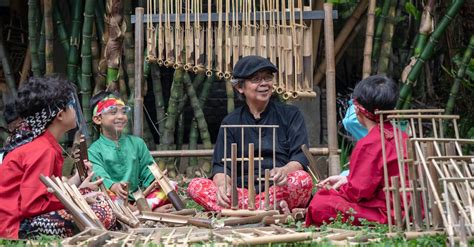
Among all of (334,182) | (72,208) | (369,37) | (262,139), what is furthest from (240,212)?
(369,37)

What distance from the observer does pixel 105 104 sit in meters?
7.62

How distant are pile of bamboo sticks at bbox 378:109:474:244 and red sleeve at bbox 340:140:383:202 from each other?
143mm

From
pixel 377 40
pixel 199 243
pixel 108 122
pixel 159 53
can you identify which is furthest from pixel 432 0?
pixel 199 243

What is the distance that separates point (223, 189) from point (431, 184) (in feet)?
6.24

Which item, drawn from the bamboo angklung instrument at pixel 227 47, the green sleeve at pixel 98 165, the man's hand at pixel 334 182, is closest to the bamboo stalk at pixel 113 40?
the bamboo angklung instrument at pixel 227 47

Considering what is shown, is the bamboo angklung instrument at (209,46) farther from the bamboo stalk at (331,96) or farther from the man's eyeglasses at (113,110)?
the bamboo stalk at (331,96)

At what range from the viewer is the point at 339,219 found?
6.56 meters

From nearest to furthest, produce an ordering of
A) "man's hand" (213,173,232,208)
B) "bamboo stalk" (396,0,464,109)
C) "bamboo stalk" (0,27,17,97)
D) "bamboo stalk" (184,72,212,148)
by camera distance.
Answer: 1. "man's hand" (213,173,232,208)
2. "bamboo stalk" (396,0,464,109)
3. "bamboo stalk" (184,72,212,148)
4. "bamboo stalk" (0,27,17,97)

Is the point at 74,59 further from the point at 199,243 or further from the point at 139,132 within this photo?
the point at 199,243

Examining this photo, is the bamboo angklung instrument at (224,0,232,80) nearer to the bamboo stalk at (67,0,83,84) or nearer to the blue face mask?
the blue face mask

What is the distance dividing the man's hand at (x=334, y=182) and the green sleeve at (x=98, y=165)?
1.53 metres

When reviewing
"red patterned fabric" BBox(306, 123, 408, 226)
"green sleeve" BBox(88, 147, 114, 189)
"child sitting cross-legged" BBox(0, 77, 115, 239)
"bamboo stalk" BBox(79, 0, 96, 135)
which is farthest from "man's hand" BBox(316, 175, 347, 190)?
"bamboo stalk" BBox(79, 0, 96, 135)

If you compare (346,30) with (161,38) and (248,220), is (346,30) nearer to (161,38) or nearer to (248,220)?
(161,38)

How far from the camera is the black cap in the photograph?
291 inches
